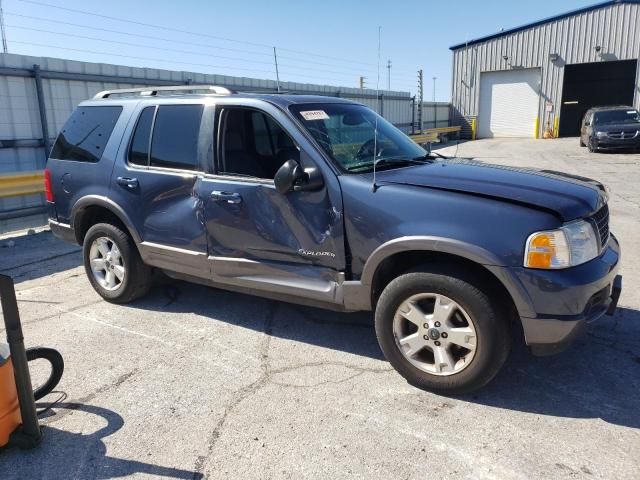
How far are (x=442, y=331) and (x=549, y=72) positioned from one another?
2836 cm

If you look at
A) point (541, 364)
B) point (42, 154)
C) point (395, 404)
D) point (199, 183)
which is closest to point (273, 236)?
point (199, 183)

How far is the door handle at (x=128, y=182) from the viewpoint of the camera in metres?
4.50

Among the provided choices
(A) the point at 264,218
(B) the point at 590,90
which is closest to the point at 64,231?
(A) the point at 264,218

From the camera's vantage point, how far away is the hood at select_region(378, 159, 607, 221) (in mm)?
3043

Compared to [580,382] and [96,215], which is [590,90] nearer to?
[580,382]

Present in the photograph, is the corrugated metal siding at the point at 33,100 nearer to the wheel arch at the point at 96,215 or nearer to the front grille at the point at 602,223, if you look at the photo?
the wheel arch at the point at 96,215

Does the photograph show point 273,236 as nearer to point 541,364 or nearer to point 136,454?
point 136,454

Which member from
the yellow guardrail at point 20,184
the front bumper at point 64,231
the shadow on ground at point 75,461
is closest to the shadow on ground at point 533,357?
the front bumper at point 64,231

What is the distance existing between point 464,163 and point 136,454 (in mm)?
3066

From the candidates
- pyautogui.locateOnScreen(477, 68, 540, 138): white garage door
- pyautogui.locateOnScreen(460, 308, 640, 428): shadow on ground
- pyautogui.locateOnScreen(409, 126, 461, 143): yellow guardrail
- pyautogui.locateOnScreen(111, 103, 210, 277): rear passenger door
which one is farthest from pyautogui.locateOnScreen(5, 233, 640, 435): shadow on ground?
pyautogui.locateOnScreen(477, 68, 540, 138): white garage door

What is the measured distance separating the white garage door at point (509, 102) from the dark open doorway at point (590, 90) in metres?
1.80

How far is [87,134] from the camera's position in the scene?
16.5 ft

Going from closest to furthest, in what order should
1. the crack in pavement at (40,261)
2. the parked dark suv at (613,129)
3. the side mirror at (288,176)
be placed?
the side mirror at (288,176)
the crack in pavement at (40,261)
the parked dark suv at (613,129)

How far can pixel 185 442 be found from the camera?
2844 mm
